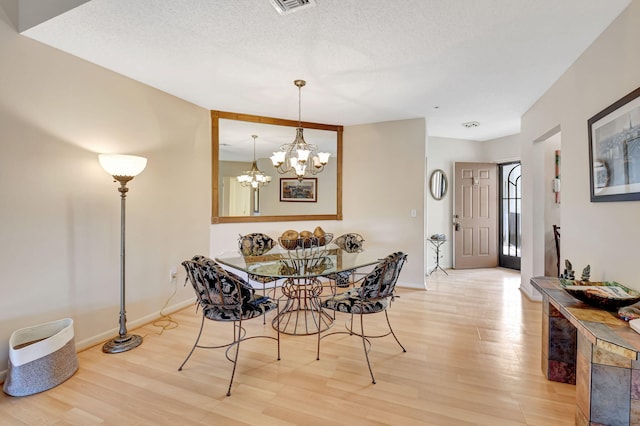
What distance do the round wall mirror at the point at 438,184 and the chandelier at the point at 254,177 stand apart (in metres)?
3.28

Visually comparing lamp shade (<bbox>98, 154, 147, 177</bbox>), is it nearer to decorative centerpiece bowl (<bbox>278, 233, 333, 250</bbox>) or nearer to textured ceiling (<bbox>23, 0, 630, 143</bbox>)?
textured ceiling (<bbox>23, 0, 630, 143</bbox>)

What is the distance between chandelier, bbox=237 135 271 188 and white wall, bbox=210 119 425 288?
1.91 feet

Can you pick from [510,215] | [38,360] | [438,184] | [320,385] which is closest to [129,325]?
[38,360]

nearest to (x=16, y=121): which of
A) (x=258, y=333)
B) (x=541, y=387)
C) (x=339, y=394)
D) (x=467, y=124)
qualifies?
(x=258, y=333)

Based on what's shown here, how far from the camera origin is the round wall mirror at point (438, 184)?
18.8 feet

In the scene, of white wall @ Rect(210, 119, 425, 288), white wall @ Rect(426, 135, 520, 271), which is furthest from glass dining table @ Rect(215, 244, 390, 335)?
white wall @ Rect(426, 135, 520, 271)

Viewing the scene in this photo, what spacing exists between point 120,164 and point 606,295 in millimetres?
3436

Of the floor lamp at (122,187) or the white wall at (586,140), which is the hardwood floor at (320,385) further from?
the white wall at (586,140)

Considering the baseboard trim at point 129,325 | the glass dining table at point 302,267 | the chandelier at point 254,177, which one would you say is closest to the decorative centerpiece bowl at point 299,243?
the glass dining table at point 302,267

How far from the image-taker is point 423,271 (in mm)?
4293

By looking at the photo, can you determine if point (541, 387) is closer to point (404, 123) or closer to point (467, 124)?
point (404, 123)

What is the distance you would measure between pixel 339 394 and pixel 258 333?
120cm

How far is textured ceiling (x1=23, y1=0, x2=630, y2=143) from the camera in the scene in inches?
74.9

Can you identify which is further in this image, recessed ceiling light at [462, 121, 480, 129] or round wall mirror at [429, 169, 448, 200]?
round wall mirror at [429, 169, 448, 200]
